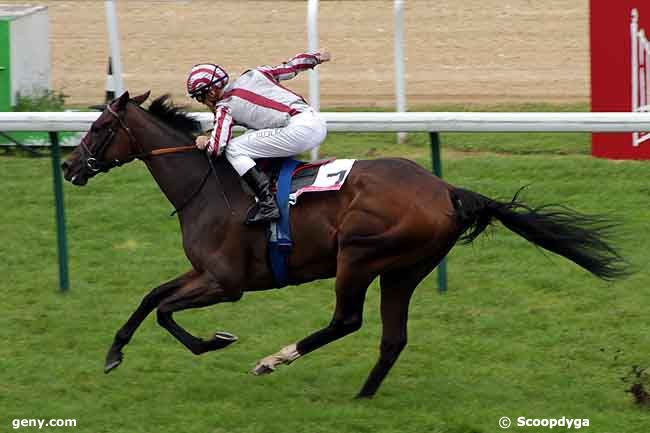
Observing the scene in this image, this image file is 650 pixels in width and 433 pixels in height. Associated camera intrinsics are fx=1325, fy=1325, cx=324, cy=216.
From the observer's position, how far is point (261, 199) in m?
6.45

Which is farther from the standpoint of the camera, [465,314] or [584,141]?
[584,141]

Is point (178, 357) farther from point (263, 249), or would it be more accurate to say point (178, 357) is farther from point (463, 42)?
point (463, 42)

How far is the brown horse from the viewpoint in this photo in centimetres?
629

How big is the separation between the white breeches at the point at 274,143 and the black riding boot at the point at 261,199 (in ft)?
0.15

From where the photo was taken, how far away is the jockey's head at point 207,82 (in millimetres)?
6566

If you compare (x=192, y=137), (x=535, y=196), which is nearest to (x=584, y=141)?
(x=535, y=196)

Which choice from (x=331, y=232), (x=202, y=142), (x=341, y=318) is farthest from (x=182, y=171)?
(x=341, y=318)

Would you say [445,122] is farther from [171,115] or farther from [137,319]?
[137,319]

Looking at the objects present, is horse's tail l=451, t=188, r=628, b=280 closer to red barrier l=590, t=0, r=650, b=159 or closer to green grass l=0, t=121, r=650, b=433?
green grass l=0, t=121, r=650, b=433

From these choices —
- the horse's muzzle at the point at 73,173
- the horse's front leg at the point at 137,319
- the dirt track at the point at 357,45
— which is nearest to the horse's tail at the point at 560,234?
the horse's front leg at the point at 137,319

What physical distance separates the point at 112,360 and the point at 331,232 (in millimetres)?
1258

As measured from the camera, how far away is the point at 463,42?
588 inches

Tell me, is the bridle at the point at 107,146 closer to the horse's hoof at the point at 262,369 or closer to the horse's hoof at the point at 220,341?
the horse's hoof at the point at 220,341

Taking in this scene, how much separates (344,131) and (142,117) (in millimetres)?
1419
